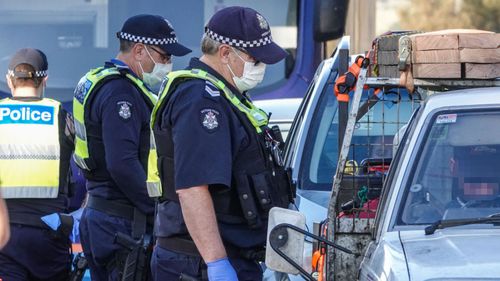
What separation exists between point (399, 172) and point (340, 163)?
1.79 feet

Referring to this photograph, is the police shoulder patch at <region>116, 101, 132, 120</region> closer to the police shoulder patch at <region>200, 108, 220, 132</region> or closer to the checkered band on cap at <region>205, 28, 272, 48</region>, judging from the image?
the checkered band on cap at <region>205, 28, 272, 48</region>

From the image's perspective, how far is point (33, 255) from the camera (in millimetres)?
7191

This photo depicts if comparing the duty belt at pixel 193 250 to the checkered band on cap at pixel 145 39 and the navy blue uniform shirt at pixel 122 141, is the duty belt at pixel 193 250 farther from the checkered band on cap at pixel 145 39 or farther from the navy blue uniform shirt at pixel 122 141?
the checkered band on cap at pixel 145 39

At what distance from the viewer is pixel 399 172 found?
5.07m

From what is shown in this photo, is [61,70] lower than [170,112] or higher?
lower

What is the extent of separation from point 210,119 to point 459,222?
1088 mm

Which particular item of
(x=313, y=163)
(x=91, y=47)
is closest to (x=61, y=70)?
(x=91, y=47)

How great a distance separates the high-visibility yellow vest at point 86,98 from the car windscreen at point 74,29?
4.12 meters

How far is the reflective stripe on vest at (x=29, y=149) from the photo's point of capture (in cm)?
720

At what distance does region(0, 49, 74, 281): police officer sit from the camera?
23.5 feet

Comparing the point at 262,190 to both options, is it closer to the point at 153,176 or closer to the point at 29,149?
the point at 153,176

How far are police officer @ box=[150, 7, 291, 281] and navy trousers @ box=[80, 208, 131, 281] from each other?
5.11 ft

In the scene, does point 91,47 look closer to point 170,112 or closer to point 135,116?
point 135,116

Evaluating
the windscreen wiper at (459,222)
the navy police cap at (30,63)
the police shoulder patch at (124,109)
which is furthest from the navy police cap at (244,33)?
the navy police cap at (30,63)
